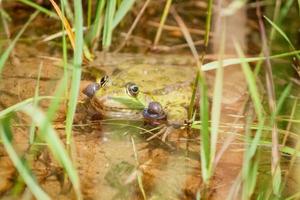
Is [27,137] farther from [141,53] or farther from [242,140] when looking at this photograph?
[141,53]

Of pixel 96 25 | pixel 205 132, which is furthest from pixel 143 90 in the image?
pixel 205 132

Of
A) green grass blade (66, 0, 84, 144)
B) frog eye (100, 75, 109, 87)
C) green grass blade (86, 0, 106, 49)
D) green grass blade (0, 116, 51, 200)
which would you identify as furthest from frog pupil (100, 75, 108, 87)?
green grass blade (0, 116, 51, 200)

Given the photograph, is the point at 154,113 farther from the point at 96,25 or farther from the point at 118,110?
the point at 96,25

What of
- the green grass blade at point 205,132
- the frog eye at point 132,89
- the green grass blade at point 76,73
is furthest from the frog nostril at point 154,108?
the green grass blade at point 205,132

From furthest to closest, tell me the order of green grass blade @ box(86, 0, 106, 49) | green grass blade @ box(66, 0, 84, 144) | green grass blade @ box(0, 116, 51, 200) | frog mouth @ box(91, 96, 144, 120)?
frog mouth @ box(91, 96, 144, 120) → green grass blade @ box(86, 0, 106, 49) → green grass blade @ box(66, 0, 84, 144) → green grass blade @ box(0, 116, 51, 200)

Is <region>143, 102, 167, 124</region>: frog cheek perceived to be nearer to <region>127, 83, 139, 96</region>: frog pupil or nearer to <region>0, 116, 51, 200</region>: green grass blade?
<region>127, 83, 139, 96</region>: frog pupil

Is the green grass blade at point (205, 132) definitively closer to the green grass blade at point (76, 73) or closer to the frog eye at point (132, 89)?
the green grass blade at point (76, 73)
